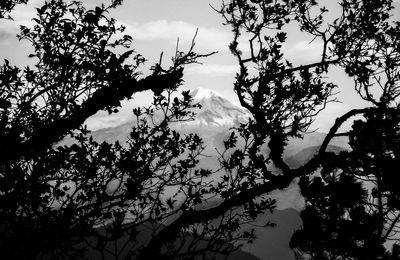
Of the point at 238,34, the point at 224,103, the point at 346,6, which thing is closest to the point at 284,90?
the point at 238,34

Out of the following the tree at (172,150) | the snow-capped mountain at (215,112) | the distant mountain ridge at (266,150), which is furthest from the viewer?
the snow-capped mountain at (215,112)

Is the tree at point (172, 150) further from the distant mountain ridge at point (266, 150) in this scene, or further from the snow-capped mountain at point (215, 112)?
the snow-capped mountain at point (215, 112)

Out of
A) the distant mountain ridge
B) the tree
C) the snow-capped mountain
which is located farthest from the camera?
the snow-capped mountain

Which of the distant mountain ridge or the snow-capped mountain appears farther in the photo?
the snow-capped mountain

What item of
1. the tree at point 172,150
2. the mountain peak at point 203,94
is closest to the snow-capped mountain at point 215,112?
the mountain peak at point 203,94

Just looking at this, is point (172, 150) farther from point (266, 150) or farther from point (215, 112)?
point (215, 112)

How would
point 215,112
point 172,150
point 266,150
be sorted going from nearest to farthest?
1. point 172,150
2. point 266,150
3. point 215,112

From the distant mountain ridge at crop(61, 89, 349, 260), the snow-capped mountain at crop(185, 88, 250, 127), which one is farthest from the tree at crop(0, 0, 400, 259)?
the snow-capped mountain at crop(185, 88, 250, 127)

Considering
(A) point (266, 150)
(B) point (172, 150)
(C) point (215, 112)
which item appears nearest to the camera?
(B) point (172, 150)

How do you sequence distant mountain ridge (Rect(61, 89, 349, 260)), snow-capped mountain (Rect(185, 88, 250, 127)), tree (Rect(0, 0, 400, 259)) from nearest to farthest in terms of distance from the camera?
tree (Rect(0, 0, 400, 259))
distant mountain ridge (Rect(61, 89, 349, 260))
snow-capped mountain (Rect(185, 88, 250, 127))

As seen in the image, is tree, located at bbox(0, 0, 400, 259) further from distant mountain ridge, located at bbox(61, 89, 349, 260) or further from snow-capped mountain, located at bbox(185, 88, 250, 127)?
snow-capped mountain, located at bbox(185, 88, 250, 127)

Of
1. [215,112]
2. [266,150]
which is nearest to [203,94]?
[215,112]

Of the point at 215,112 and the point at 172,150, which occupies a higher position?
the point at 215,112

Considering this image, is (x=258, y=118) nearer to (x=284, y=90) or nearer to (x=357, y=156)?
(x=284, y=90)
